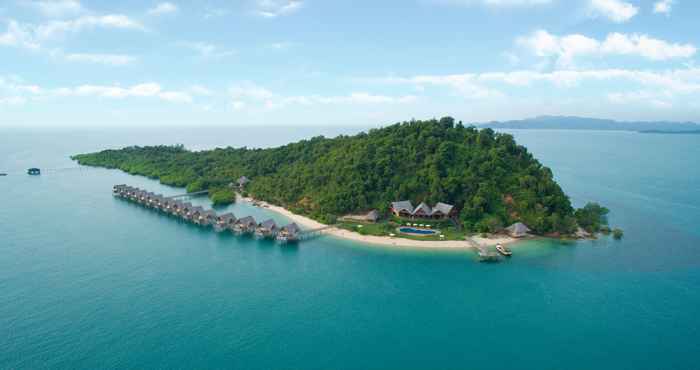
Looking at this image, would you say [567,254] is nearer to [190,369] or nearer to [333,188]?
[333,188]

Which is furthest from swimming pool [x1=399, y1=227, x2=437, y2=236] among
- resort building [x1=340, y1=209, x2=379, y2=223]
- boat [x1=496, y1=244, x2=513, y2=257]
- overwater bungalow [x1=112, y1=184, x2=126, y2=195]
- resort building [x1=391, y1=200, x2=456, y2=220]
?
overwater bungalow [x1=112, y1=184, x2=126, y2=195]

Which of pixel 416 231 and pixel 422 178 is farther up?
pixel 422 178

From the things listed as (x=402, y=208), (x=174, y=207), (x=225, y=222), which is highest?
(x=402, y=208)

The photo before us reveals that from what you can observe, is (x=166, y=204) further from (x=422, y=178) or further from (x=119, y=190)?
(x=422, y=178)

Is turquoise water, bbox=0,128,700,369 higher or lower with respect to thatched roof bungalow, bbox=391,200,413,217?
lower

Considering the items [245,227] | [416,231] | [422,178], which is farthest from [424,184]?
[245,227]

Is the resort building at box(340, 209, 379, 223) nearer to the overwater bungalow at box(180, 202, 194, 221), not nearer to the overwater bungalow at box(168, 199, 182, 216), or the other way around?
the overwater bungalow at box(180, 202, 194, 221)
